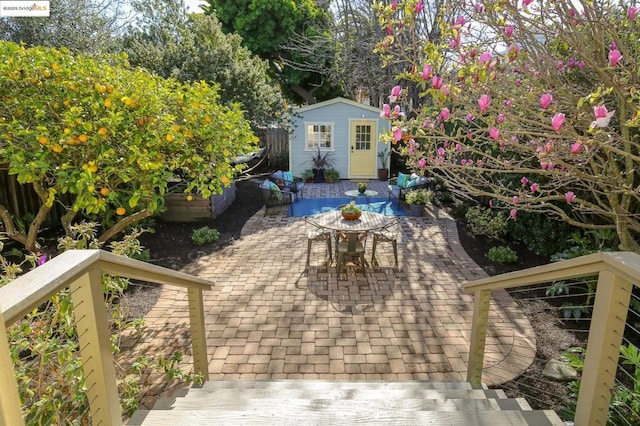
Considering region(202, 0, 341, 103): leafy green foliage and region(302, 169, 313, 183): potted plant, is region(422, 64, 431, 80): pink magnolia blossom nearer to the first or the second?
region(302, 169, 313, 183): potted plant

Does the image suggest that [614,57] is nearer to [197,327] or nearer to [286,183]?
[197,327]

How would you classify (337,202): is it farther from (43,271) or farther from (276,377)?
(43,271)

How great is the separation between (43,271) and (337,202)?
964cm

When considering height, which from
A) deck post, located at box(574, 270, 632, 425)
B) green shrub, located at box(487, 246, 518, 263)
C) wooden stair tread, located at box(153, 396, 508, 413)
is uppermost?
deck post, located at box(574, 270, 632, 425)

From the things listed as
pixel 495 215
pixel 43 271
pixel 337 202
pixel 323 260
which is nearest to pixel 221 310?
pixel 323 260

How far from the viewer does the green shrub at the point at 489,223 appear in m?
7.14

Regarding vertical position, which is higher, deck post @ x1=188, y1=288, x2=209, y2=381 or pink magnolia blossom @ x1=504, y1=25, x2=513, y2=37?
pink magnolia blossom @ x1=504, y1=25, x2=513, y2=37

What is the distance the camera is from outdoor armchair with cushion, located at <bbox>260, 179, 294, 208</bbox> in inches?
374

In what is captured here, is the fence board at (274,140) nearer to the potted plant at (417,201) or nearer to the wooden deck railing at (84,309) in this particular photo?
the potted plant at (417,201)

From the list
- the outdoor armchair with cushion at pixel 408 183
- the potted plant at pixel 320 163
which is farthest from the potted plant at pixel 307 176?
the outdoor armchair with cushion at pixel 408 183

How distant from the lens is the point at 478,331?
272cm

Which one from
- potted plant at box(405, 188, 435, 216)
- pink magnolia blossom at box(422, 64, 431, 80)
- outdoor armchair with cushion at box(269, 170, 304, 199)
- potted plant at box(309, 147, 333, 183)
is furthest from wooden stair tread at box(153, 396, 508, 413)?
potted plant at box(309, 147, 333, 183)

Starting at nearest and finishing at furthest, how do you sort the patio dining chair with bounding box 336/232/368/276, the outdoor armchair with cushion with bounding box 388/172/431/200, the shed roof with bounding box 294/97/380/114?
the patio dining chair with bounding box 336/232/368/276, the outdoor armchair with cushion with bounding box 388/172/431/200, the shed roof with bounding box 294/97/380/114

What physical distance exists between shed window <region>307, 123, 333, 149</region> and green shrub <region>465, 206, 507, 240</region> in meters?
6.77
